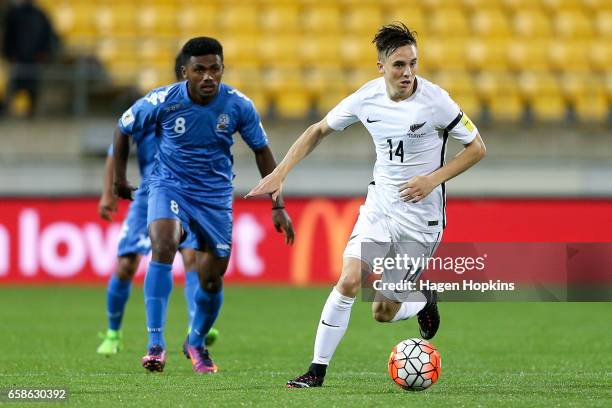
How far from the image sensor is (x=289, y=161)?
741 cm

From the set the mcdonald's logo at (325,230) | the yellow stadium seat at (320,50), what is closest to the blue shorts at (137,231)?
the mcdonald's logo at (325,230)

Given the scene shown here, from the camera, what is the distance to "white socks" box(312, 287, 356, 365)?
7199mm

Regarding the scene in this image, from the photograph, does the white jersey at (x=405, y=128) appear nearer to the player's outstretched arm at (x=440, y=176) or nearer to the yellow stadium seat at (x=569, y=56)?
the player's outstretched arm at (x=440, y=176)

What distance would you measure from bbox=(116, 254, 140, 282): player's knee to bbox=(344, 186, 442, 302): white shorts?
2.79 meters

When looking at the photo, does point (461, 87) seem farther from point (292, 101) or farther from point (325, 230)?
point (325, 230)

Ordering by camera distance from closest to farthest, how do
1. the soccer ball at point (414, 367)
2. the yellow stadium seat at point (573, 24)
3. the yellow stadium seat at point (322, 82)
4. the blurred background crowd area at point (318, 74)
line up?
the soccer ball at point (414, 367) → the blurred background crowd area at point (318, 74) → the yellow stadium seat at point (322, 82) → the yellow stadium seat at point (573, 24)

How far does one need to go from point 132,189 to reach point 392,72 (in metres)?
2.34

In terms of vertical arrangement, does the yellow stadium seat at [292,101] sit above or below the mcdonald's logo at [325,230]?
above

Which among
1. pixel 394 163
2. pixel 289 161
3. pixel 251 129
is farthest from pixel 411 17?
pixel 289 161

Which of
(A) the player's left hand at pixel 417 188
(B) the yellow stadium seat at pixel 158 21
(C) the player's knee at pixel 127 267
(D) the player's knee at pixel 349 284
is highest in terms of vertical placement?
(B) the yellow stadium seat at pixel 158 21

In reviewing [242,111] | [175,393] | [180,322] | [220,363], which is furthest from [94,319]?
[175,393]

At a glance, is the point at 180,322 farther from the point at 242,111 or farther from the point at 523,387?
the point at 523,387

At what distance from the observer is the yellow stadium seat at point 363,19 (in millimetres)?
20469

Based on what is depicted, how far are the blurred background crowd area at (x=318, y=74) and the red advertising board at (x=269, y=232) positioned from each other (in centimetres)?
41
